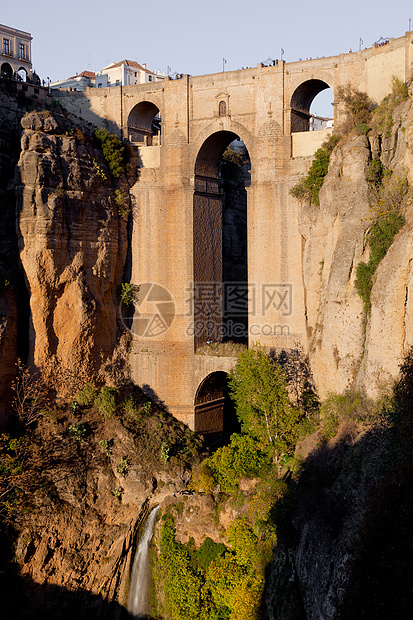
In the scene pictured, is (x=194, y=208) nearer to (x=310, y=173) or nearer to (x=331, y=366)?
(x=310, y=173)

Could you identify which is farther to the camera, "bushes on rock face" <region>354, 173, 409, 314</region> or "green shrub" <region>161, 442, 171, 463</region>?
"green shrub" <region>161, 442, 171, 463</region>

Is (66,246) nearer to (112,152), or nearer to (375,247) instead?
(112,152)

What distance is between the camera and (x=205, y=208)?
91.2 feet

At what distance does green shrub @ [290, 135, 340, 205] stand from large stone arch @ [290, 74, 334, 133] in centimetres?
210

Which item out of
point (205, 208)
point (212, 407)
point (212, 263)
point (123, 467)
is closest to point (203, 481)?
point (123, 467)

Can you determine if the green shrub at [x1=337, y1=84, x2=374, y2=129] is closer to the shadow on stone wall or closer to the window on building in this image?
the window on building

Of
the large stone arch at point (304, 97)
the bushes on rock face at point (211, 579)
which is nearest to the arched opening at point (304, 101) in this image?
the large stone arch at point (304, 97)

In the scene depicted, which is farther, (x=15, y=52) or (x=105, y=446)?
(x=15, y=52)

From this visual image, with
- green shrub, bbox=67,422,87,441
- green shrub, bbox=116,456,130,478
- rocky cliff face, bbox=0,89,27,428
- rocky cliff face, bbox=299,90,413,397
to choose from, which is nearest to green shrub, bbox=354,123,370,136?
rocky cliff face, bbox=299,90,413,397

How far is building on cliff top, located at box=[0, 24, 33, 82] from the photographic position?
34.5 metres

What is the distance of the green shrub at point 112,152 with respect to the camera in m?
27.4

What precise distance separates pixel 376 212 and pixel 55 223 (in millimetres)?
11648

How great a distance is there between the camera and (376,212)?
66.4 ft

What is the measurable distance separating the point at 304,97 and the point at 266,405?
12070 mm
